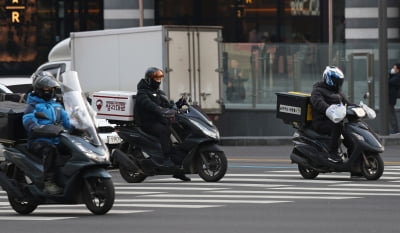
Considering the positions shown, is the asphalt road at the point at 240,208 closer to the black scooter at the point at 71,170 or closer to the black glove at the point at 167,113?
the black scooter at the point at 71,170

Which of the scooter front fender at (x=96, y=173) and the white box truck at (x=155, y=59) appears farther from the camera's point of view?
the white box truck at (x=155, y=59)

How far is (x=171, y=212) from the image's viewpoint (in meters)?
16.0

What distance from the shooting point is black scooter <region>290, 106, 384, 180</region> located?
1986 cm

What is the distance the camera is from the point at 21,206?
15.9 m

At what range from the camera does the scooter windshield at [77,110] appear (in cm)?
1563

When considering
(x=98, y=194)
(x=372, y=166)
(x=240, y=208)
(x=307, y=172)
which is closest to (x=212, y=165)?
(x=307, y=172)

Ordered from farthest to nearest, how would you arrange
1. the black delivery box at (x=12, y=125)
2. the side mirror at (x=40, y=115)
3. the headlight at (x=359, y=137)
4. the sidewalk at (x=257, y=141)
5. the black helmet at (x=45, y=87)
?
the sidewalk at (x=257, y=141) < the headlight at (x=359, y=137) < the black delivery box at (x=12, y=125) < the black helmet at (x=45, y=87) < the side mirror at (x=40, y=115)

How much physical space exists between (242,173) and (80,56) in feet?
27.3

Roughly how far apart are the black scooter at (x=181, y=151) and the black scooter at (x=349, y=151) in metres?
1.23

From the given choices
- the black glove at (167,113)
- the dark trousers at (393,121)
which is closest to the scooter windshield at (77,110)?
the black glove at (167,113)

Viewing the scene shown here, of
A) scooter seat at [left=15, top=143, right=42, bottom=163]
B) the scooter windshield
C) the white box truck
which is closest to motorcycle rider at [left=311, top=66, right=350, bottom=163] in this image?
the scooter windshield

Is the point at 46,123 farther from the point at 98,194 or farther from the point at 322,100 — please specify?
the point at 322,100

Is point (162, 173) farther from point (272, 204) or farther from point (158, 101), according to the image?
point (272, 204)

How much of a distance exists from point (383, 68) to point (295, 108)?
10.4 metres
